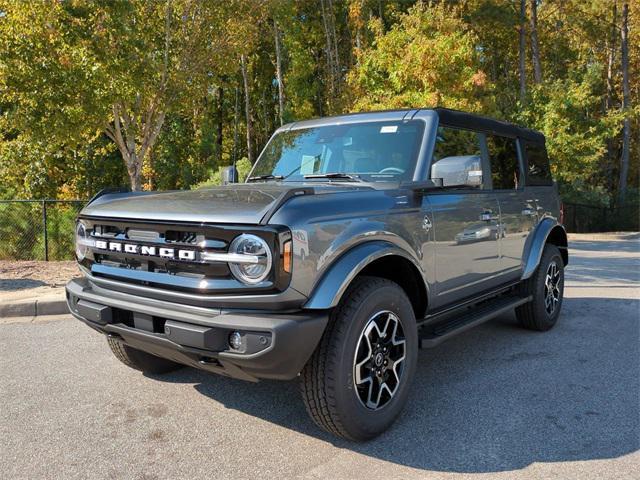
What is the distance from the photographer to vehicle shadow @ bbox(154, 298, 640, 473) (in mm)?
3016

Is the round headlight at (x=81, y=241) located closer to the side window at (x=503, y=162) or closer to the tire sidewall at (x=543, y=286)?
the side window at (x=503, y=162)

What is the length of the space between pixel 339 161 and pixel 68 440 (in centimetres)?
262

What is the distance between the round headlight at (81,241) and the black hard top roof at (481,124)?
2648 millimetres

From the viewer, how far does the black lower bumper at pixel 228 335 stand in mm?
2570

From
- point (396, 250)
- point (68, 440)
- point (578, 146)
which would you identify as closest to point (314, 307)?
point (396, 250)

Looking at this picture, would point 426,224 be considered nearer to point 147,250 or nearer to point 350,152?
point 350,152

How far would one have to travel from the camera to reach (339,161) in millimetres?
4098

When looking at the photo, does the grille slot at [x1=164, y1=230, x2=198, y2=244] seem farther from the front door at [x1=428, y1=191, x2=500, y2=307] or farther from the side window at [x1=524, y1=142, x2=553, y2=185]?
the side window at [x1=524, y1=142, x2=553, y2=185]

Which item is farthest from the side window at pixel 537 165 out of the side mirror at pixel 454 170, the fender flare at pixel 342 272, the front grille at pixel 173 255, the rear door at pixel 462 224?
the front grille at pixel 173 255

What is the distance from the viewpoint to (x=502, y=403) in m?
3.67

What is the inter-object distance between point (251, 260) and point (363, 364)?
97 centimetres

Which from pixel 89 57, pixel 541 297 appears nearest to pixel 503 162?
pixel 541 297

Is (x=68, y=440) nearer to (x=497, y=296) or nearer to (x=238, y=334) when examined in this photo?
(x=238, y=334)

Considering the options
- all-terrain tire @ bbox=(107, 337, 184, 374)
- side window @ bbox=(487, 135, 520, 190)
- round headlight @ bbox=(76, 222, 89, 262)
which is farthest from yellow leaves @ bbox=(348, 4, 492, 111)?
round headlight @ bbox=(76, 222, 89, 262)
